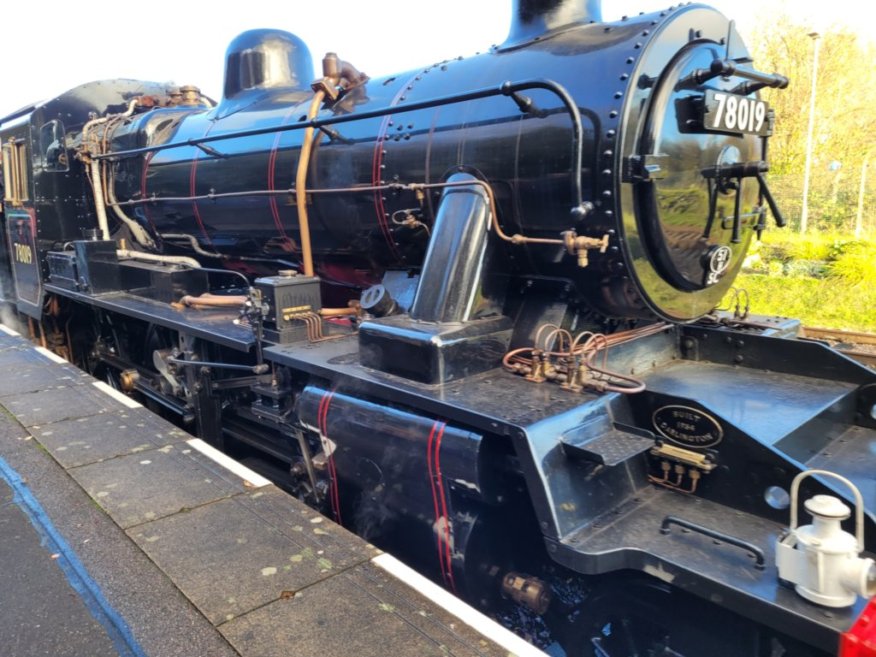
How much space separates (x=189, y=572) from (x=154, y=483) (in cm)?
91

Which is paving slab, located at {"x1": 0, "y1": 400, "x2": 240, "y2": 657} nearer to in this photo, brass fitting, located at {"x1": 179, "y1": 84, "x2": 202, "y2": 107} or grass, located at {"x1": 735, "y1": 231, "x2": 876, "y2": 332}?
brass fitting, located at {"x1": 179, "y1": 84, "x2": 202, "y2": 107}

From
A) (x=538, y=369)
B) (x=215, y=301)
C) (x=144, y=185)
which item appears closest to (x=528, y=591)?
(x=538, y=369)

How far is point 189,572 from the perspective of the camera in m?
2.34

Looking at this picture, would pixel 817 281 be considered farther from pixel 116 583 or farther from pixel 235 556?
pixel 116 583

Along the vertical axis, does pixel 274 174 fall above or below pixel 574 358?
above

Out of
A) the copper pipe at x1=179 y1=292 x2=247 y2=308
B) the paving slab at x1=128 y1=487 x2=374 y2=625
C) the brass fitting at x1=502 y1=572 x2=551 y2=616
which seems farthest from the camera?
the copper pipe at x1=179 y1=292 x2=247 y2=308

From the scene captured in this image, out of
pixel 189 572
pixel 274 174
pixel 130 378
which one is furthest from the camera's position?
pixel 130 378

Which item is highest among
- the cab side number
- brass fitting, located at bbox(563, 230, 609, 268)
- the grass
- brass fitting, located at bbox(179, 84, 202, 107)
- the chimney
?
brass fitting, located at bbox(179, 84, 202, 107)

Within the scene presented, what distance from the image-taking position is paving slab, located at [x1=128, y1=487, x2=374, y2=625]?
2207mm

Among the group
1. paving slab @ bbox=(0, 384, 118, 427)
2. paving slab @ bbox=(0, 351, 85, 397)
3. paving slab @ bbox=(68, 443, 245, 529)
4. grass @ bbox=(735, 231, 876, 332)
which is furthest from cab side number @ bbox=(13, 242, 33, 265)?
grass @ bbox=(735, 231, 876, 332)

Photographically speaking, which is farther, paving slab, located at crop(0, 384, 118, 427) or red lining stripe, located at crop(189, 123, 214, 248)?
red lining stripe, located at crop(189, 123, 214, 248)

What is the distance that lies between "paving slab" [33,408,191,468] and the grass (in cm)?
827

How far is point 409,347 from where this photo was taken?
2.63 m

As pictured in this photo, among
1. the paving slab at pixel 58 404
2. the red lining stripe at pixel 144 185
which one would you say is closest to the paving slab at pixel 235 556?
the paving slab at pixel 58 404
